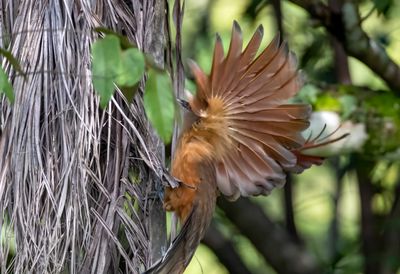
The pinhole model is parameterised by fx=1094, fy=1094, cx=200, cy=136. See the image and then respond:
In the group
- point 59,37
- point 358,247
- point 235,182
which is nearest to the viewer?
point 59,37

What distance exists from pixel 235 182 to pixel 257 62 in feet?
0.86

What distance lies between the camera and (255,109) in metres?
2.16

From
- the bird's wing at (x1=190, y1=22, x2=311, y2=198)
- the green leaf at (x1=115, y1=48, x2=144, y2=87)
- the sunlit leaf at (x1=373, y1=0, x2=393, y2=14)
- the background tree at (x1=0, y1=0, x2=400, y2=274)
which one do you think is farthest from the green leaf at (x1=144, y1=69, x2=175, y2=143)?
the sunlit leaf at (x1=373, y1=0, x2=393, y2=14)

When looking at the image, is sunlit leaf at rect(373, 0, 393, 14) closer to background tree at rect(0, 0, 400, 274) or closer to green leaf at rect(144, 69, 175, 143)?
background tree at rect(0, 0, 400, 274)

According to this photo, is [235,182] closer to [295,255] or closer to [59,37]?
[59,37]

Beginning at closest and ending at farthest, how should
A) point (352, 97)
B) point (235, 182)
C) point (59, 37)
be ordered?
point (59, 37)
point (235, 182)
point (352, 97)

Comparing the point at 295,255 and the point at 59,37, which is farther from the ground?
the point at 59,37

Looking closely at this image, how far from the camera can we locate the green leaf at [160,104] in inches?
58.4

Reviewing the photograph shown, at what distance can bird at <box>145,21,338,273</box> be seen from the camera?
212 cm

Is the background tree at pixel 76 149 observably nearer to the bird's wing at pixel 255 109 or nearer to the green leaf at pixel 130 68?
the bird's wing at pixel 255 109

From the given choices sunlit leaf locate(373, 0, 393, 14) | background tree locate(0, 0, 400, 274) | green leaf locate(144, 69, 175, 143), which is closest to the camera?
green leaf locate(144, 69, 175, 143)

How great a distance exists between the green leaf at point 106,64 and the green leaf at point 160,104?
0.05 meters

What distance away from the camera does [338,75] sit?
13.3 feet

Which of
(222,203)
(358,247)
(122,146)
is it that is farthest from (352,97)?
(122,146)
